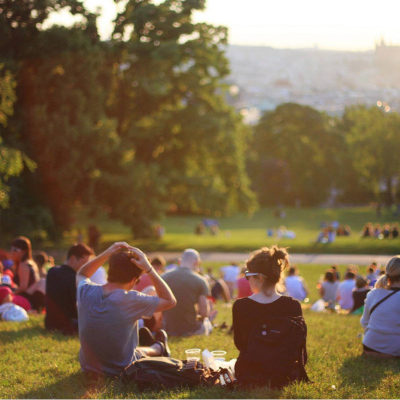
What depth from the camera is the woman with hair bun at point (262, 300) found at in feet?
17.1

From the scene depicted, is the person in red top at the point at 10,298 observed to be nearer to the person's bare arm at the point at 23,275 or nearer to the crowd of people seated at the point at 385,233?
the person's bare arm at the point at 23,275

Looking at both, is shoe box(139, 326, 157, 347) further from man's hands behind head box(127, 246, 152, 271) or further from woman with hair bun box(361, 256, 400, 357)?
woman with hair bun box(361, 256, 400, 357)

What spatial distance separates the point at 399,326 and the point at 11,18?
21926mm

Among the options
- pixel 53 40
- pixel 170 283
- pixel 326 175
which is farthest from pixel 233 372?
pixel 326 175

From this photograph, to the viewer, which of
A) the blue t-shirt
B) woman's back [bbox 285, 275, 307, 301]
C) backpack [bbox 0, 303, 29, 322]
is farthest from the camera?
woman's back [bbox 285, 275, 307, 301]

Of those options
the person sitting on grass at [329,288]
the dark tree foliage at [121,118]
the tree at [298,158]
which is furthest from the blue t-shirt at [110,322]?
the tree at [298,158]

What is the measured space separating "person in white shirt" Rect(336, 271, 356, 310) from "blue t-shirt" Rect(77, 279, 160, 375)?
7.92 metres

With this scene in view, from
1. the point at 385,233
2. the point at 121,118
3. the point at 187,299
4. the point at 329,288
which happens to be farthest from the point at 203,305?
the point at 385,233

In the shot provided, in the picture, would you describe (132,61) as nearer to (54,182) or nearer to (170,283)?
(54,182)

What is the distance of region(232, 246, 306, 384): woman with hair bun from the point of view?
17.1 ft

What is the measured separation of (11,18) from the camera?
2389 centimetres

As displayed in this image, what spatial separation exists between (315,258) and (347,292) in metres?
15.4

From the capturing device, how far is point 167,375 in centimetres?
554

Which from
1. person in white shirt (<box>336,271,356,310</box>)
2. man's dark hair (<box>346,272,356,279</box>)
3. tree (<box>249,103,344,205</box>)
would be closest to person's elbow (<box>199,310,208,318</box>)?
person in white shirt (<box>336,271,356,310</box>)
